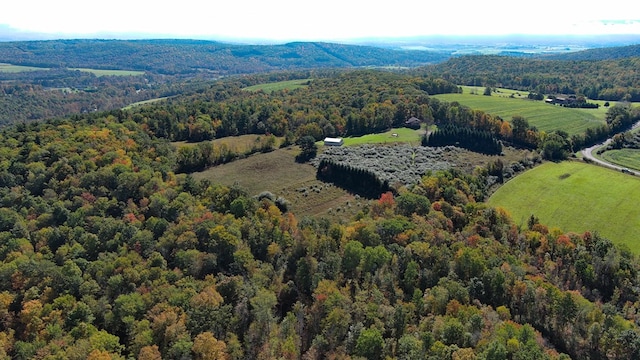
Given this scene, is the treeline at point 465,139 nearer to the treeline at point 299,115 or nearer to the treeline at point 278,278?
the treeline at point 299,115

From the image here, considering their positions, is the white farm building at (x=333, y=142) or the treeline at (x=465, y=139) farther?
the white farm building at (x=333, y=142)

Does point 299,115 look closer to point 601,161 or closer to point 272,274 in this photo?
point 272,274

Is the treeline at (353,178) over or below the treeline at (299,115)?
below

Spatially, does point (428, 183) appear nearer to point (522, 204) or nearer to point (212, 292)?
point (522, 204)

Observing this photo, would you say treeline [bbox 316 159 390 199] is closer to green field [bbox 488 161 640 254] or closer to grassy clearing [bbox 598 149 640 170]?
green field [bbox 488 161 640 254]

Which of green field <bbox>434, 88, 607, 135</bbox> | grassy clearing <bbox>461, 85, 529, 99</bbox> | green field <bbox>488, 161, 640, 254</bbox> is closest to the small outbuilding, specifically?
green field <bbox>488, 161, 640, 254</bbox>

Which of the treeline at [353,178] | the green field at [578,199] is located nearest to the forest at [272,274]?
the treeline at [353,178]

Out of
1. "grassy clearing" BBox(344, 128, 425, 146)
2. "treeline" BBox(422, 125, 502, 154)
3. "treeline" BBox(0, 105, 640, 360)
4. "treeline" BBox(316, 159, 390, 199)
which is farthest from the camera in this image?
"grassy clearing" BBox(344, 128, 425, 146)

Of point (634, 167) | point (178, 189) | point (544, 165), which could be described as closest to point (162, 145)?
point (178, 189)
